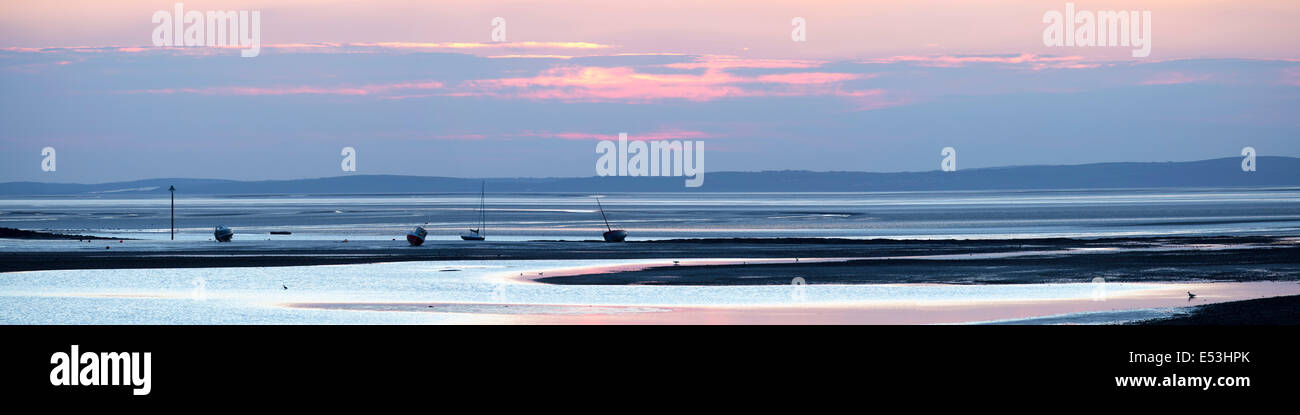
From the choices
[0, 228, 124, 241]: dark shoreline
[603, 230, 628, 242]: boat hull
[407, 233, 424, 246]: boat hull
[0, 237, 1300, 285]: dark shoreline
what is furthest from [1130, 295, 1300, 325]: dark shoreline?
[0, 228, 124, 241]: dark shoreline

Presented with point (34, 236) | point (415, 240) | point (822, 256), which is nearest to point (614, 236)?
point (415, 240)

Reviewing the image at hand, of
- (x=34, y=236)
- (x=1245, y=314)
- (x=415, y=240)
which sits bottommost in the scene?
(x=1245, y=314)

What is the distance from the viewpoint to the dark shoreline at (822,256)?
37031 millimetres

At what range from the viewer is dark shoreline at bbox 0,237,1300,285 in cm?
3703

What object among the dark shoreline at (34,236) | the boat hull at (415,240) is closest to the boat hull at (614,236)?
the boat hull at (415,240)

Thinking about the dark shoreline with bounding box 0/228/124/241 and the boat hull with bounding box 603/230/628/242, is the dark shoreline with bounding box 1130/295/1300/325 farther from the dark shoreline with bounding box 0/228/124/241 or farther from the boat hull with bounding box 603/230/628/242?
the dark shoreline with bounding box 0/228/124/241

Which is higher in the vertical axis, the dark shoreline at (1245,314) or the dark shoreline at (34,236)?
the dark shoreline at (34,236)

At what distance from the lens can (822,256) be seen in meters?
49.0

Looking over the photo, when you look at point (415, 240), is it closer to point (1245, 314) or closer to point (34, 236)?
point (34, 236)

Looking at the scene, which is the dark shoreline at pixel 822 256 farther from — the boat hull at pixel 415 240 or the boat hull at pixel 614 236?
the boat hull at pixel 614 236

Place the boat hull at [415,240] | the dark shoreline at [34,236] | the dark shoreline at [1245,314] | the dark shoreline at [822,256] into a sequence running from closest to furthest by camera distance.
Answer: the dark shoreline at [1245,314]
the dark shoreline at [822,256]
the boat hull at [415,240]
the dark shoreline at [34,236]
